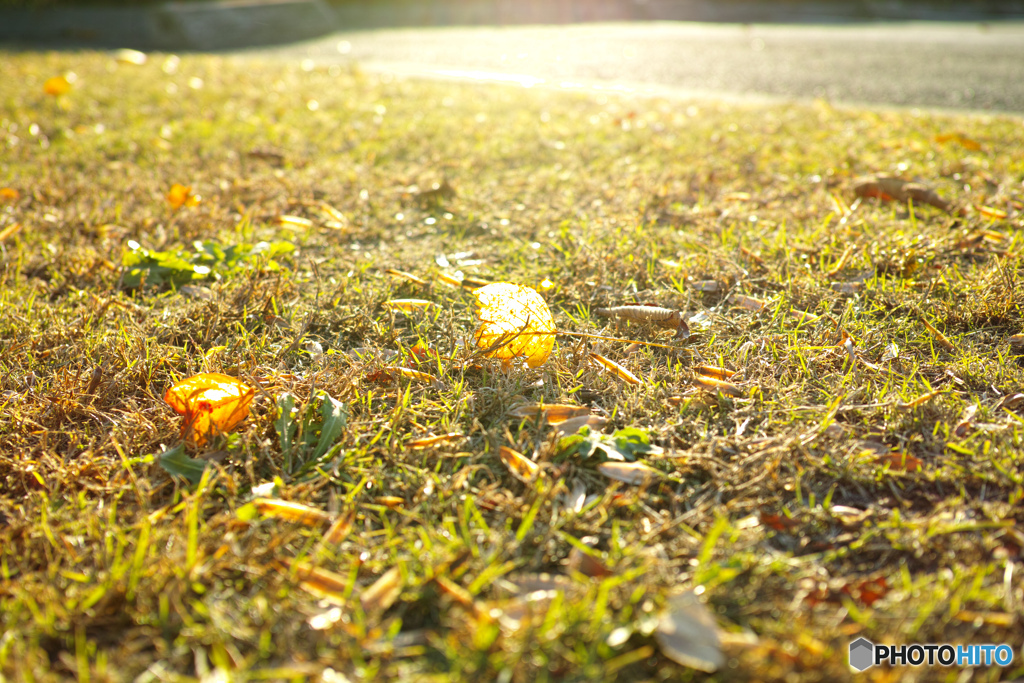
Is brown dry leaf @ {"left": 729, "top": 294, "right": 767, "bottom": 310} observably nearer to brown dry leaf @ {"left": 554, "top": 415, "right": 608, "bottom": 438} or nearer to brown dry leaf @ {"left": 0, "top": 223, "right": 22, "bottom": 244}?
brown dry leaf @ {"left": 554, "top": 415, "right": 608, "bottom": 438}

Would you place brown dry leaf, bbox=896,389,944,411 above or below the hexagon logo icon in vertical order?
above

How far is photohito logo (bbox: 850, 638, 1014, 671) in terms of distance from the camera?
3.35 ft

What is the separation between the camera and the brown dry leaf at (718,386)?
1655 mm

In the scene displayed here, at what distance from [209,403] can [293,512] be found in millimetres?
372

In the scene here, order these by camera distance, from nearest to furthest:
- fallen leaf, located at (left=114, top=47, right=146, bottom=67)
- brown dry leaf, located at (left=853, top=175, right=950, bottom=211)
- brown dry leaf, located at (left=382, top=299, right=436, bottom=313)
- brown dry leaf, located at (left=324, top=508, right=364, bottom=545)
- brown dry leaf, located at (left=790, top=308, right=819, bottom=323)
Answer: brown dry leaf, located at (left=324, top=508, right=364, bottom=545) → brown dry leaf, located at (left=790, top=308, right=819, bottom=323) → brown dry leaf, located at (left=382, top=299, right=436, bottom=313) → brown dry leaf, located at (left=853, top=175, right=950, bottom=211) → fallen leaf, located at (left=114, top=47, right=146, bottom=67)

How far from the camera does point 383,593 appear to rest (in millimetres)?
1152

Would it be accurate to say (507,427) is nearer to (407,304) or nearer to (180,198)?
(407,304)

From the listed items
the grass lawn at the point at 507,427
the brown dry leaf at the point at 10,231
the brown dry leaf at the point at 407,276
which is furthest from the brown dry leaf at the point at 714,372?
the brown dry leaf at the point at 10,231

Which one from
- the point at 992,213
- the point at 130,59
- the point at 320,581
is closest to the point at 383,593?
the point at 320,581

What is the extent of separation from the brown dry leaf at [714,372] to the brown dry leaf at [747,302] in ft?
1.23

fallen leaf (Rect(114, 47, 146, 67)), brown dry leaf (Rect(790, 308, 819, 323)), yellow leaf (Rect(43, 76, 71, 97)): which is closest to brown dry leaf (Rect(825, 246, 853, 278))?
brown dry leaf (Rect(790, 308, 819, 323))

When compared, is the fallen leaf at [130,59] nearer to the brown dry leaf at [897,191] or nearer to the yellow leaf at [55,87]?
the yellow leaf at [55,87]

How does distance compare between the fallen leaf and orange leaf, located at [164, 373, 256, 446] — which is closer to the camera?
orange leaf, located at [164, 373, 256, 446]

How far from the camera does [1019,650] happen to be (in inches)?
40.7
